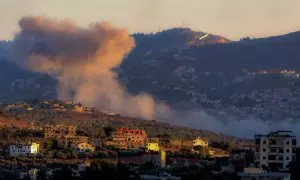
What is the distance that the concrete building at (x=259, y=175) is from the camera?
47.9m

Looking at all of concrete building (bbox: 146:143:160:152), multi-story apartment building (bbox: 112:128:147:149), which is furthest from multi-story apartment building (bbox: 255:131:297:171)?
multi-story apartment building (bbox: 112:128:147:149)

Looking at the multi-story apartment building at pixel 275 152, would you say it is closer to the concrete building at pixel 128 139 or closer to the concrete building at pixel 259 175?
the concrete building at pixel 259 175

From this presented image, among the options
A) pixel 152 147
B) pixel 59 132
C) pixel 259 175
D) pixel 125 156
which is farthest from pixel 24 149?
pixel 259 175

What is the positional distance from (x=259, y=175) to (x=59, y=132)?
1470 inches

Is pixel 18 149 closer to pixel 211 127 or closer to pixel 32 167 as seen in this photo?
pixel 32 167

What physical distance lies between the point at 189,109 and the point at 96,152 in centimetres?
11507

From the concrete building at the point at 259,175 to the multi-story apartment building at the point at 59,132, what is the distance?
32514 mm

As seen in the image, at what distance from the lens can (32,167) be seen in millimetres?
61312

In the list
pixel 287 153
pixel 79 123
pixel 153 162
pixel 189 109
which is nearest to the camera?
pixel 287 153

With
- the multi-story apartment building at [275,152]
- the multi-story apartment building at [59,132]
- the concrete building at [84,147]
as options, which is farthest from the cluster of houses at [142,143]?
the multi-story apartment building at [275,152]

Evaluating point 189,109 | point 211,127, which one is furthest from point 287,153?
point 189,109

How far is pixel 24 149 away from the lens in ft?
225

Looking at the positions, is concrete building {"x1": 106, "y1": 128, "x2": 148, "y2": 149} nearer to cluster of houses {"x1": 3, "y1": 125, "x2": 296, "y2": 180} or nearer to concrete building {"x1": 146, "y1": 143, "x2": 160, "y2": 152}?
cluster of houses {"x1": 3, "y1": 125, "x2": 296, "y2": 180}

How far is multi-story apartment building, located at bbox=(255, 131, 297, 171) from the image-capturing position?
182 feet
